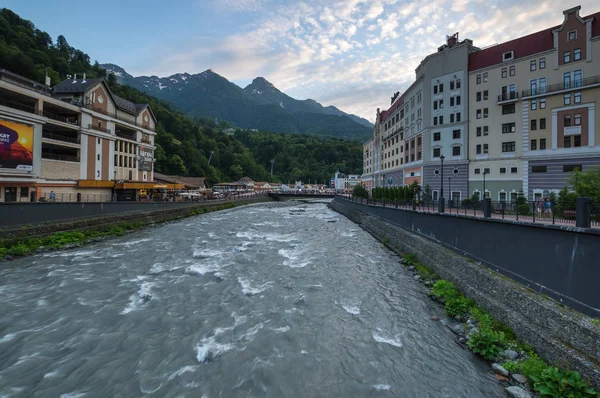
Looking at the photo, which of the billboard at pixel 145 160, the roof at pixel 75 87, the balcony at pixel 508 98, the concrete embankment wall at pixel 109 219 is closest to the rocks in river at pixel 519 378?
the concrete embankment wall at pixel 109 219

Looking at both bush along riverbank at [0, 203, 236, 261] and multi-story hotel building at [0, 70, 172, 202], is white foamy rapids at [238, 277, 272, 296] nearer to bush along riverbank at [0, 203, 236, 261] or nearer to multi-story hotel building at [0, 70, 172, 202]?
bush along riverbank at [0, 203, 236, 261]

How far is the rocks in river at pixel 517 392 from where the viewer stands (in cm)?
680

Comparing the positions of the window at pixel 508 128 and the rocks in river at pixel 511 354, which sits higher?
the window at pixel 508 128

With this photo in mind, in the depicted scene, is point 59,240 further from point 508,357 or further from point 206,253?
point 508,357

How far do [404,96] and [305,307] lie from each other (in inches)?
1903

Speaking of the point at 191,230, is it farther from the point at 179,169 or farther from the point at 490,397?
the point at 179,169

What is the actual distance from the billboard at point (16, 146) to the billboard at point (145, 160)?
2302 centimetres

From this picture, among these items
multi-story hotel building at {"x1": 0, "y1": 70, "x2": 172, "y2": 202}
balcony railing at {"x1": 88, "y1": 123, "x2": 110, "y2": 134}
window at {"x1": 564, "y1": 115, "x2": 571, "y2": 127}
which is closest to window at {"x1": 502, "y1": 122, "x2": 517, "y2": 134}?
window at {"x1": 564, "y1": 115, "x2": 571, "y2": 127}

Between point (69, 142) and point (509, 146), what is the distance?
52.9 meters

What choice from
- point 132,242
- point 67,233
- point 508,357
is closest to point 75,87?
point 67,233

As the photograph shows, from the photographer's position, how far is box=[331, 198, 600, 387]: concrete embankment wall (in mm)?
7133

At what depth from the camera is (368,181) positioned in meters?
78.2

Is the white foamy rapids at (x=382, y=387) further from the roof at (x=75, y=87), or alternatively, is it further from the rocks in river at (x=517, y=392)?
the roof at (x=75, y=87)

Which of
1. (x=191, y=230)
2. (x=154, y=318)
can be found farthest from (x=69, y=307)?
(x=191, y=230)
